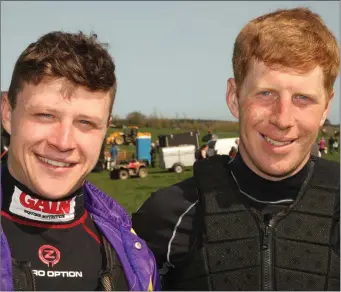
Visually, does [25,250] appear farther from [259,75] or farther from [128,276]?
[259,75]

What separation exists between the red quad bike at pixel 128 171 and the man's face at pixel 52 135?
22844 millimetres

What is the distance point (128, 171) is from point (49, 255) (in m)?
23.1

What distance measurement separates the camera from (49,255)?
270 cm

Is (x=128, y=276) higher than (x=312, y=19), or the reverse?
(x=312, y=19)

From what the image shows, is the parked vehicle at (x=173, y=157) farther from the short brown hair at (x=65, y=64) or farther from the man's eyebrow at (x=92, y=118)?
the man's eyebrow at (x=92, y=118)

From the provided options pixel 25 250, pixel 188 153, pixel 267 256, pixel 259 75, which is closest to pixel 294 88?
pixel 259 75

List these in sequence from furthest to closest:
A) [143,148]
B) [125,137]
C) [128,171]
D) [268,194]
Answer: [125,137] → [143,148] → [128,171] → [268,194]

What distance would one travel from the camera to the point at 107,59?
295 centimetres

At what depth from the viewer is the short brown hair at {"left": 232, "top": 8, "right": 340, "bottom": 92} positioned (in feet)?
9.61

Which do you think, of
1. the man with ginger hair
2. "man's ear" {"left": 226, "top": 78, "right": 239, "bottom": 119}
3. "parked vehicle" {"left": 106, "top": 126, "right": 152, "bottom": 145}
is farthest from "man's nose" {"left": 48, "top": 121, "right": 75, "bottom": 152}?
"parked vehicle" {"left": 106, "top": 126, "right": 152, "bottom": 145}

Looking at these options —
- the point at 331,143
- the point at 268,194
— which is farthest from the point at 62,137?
the point at 331,143

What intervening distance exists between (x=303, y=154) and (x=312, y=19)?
88 centimetres

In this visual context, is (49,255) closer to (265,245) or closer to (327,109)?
(265,245)

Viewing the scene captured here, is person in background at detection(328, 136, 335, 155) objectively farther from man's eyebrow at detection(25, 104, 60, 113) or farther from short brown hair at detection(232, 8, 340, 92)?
man's eyebrow at detection(25, 104, 60, 113)
